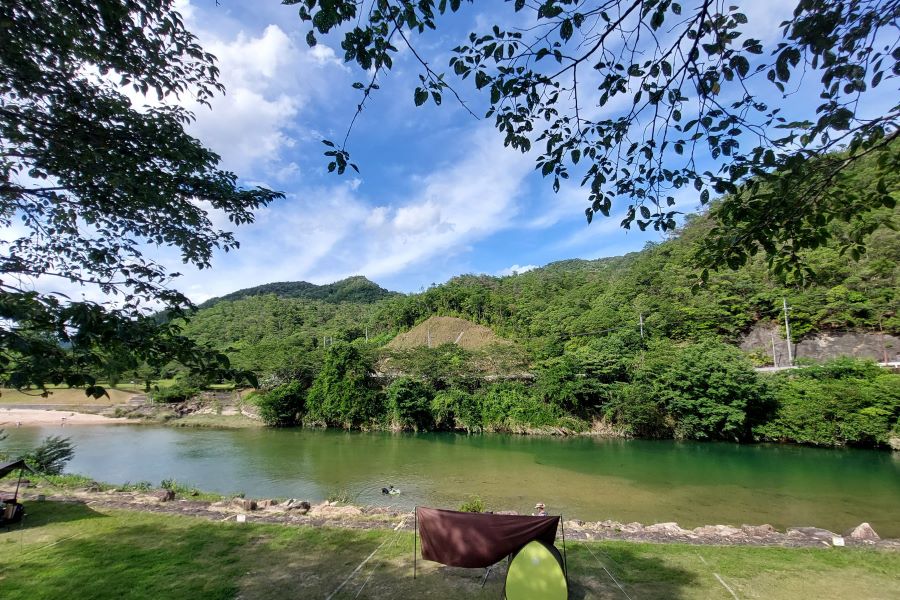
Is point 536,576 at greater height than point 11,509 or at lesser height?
greater

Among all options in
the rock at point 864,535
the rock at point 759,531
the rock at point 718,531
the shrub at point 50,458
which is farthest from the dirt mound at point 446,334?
the rock at point 864,535

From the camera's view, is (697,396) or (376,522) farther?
(697,396)

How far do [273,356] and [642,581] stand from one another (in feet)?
103

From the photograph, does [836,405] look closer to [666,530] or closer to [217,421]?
[666,530]

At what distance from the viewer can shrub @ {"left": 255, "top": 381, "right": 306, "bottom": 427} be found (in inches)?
1033

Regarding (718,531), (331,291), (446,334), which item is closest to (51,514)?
(718,531)

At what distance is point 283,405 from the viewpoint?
2650 cm

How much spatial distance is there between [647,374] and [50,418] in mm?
40184

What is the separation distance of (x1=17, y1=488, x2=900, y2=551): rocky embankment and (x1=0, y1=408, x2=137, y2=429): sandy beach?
2640 centimetres

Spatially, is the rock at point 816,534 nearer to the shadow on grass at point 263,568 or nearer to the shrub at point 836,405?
the shadow on grass at point 263,568

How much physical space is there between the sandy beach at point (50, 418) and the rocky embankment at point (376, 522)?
26.4m

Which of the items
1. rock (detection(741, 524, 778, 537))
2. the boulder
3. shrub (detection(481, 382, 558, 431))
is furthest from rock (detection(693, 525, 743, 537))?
shrub (detection(481, 382, 558, 431))

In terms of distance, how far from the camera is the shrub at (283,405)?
2624 cm

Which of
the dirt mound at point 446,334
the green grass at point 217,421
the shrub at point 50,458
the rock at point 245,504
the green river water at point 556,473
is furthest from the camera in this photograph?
the dirt mound at point 446,334
